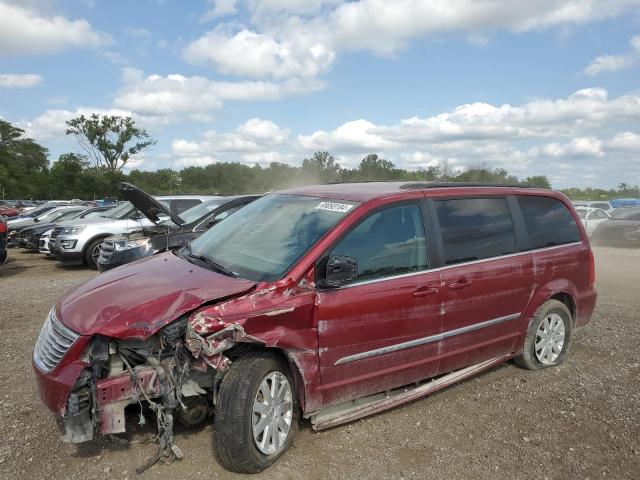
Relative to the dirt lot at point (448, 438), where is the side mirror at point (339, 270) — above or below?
above

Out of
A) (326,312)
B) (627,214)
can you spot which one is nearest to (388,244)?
(326,312)

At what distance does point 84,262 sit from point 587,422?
33.9ft

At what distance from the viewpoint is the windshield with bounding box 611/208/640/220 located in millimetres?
16234

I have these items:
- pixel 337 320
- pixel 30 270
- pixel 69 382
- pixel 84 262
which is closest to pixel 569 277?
pixel 337 320

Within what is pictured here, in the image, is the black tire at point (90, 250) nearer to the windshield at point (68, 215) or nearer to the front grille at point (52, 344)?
the windshield at point (68, 215)

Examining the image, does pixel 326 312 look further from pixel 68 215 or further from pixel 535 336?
pixel 68 215

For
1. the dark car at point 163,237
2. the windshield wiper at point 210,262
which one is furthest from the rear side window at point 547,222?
the dark car at point 163,237

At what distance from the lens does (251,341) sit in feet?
10.1

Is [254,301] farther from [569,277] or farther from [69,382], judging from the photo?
[569,277]

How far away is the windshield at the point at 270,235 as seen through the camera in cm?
353

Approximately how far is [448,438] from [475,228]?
1728 millimetres

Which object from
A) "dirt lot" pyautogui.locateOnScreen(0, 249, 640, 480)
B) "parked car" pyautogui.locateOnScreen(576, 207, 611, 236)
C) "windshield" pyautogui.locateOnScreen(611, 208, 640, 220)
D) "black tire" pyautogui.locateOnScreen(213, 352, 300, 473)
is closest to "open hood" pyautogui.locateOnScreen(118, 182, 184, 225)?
"dirt lot" pyautogui.locateOnScreen(0, 249, 640, 480)

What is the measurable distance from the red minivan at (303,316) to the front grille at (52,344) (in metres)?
0.01

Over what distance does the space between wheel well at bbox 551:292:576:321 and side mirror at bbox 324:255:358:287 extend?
9.13ft
